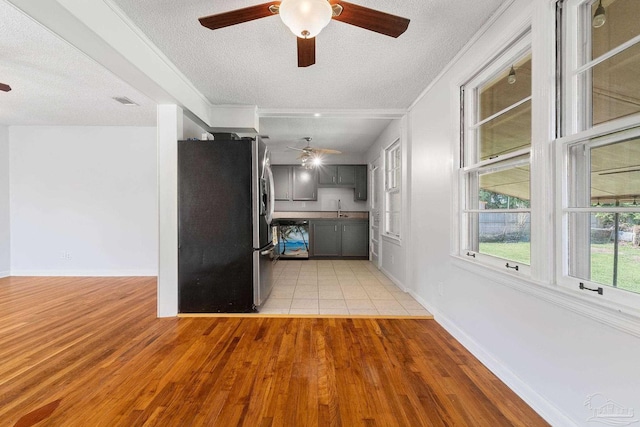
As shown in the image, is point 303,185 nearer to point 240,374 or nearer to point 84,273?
point 84,273

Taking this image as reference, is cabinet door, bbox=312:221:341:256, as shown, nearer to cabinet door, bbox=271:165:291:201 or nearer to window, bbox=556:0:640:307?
cabinet door, bbox=271:165:291:201

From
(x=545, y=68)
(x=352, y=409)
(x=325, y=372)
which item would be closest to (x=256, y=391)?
(x=325, y=372)

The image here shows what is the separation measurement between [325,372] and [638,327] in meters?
1.52

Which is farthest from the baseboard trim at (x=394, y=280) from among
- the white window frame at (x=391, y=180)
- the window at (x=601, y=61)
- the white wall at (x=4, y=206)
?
the white wall at (x=4, y=206)

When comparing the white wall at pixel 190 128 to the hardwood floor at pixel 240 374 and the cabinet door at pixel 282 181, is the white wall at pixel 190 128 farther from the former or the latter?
the cabinet door at pixel 282 181

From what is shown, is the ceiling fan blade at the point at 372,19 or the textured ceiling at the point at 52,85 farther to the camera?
the textured ceiling at the point at 52,85

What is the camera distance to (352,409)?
1488 millimetres

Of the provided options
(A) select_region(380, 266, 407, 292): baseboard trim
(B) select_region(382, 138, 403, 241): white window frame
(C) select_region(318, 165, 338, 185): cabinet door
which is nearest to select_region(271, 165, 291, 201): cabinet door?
(C) select_region(318, 165, 338, 185): cabinet door

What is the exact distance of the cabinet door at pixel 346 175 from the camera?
6469 millimetres

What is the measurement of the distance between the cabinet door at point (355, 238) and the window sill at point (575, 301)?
4.19m

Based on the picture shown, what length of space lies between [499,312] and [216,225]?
8.17 ft

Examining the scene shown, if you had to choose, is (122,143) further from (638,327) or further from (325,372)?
(638,327)

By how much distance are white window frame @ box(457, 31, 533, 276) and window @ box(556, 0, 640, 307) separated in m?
0.22

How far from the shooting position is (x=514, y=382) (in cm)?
165
